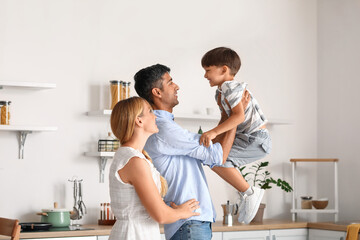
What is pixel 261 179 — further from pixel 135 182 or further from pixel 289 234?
pixel 135 182

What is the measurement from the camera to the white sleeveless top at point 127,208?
2.11 metres

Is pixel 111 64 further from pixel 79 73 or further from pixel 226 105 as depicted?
pixel 226 105

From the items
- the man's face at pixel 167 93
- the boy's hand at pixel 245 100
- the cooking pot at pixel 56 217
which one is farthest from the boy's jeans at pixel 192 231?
the cooking pot at pixel 56 217

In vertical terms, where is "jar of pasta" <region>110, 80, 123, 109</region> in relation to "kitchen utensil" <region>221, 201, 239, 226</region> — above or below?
above

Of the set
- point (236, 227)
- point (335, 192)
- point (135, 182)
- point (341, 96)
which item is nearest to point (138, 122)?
point (135, 182)

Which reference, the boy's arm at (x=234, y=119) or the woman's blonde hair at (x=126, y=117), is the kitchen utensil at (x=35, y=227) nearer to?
the boy's arm at (x=234, y=119)

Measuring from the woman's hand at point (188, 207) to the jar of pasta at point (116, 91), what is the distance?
2.06m

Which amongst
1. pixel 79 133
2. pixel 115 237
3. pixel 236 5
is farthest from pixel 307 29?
pixel 115 237

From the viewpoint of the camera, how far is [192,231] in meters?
2.30

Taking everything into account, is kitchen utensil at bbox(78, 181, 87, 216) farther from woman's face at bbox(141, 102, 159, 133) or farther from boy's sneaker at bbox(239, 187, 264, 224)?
woman's face at bbox(141, 102, 159, 133)

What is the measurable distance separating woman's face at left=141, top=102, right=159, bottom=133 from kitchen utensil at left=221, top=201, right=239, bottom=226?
2.41 metres

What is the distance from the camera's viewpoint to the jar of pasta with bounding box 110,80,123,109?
4266 millimetres

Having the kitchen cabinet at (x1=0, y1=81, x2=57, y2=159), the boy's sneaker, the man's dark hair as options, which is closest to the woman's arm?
the man's dark hair

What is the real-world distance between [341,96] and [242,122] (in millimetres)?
2781
